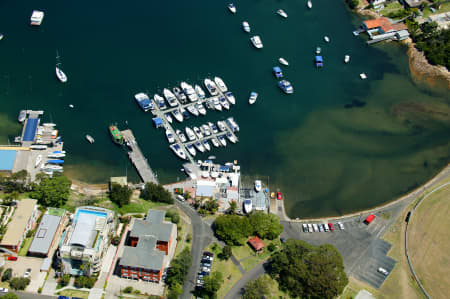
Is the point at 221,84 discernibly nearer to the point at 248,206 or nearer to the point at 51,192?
→ the point at 248,206

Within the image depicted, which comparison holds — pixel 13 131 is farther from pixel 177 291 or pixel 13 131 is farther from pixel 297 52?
pixel 297 52

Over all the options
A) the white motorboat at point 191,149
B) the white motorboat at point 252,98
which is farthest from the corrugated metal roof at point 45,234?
the white motorboat at point 252,98

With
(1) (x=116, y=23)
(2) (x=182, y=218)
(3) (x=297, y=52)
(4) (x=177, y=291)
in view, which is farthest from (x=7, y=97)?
(3) (x=297, y=52)

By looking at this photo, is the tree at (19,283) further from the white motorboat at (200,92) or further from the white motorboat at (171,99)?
the white motorboat at (200,92)

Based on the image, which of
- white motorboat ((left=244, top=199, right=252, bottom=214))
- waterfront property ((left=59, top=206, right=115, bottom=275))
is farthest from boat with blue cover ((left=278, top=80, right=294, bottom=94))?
waterfront property ((left=59, top=206, right=115, bottom=275))

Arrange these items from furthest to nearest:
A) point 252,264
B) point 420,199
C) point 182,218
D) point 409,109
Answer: point 409,109, point 420,199, point 182,218, point 252,264

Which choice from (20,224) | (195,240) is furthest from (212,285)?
(20,224)

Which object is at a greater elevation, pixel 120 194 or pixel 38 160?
pixel 38 160

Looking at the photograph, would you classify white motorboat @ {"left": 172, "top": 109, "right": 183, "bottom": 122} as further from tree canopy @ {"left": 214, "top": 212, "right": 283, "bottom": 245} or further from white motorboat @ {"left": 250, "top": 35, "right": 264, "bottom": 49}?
white motorboat @ {"left": 250, "top": 35, "right": 264, "bottom": 49}
